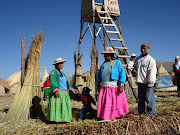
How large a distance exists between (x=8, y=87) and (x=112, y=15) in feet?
26.9

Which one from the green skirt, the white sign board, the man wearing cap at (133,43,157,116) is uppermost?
the white sign board

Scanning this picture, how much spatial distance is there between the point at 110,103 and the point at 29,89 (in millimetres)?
2083

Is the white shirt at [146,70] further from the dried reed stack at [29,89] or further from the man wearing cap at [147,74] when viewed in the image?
the dried reed stack at [29,89]

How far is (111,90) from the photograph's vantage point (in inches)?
164

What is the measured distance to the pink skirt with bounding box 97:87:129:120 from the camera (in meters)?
4.11

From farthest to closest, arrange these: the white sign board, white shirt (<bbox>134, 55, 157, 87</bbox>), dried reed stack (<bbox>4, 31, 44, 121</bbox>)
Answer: the white sign board < dried reed stack (<bbox>4, 31, 44, 121</bbox>) < white shirt (<bbox>134, 55, 157, 87</bbox>)

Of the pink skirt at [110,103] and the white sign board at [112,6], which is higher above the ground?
the white sign board at [112,6]

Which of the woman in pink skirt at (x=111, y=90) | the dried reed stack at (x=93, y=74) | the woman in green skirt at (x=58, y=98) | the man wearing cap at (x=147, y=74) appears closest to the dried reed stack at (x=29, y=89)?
the woman in green skirt at (x=58, y=98)

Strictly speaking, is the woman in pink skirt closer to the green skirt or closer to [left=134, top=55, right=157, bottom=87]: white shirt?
[left=134, top=55, right=157, bottom=87]: white shirt

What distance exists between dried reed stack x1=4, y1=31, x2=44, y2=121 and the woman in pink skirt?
1.80m

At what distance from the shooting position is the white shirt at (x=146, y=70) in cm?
405

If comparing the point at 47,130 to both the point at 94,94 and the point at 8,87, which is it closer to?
the point at 94,94

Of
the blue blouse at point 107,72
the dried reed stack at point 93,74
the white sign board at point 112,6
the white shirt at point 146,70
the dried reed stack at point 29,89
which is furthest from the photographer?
the white sign board at point 112,6

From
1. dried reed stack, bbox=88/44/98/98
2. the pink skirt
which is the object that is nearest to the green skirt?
the pink skirt
